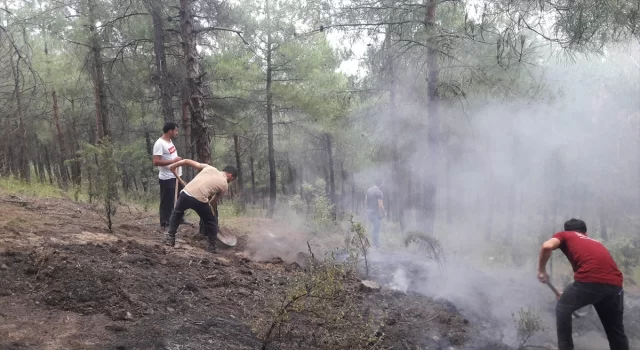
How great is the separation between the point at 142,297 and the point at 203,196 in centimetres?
204

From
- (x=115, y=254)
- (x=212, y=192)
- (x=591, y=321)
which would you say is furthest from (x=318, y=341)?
(x=591, y=321)

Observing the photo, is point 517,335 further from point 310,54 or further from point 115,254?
point 310,54

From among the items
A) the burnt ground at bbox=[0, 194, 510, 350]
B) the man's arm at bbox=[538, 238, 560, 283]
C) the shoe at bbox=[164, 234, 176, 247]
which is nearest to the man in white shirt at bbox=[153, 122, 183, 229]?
the burnt ground at bbox=[0, 194, 510, 350]

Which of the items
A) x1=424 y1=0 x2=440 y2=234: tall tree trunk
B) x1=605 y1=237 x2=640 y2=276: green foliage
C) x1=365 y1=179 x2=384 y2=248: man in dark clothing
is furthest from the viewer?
x1=365 y1=179 x2=384 y2=248: man in dark clothing

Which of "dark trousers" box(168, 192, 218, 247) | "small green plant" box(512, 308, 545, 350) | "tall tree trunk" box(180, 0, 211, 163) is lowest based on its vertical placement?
"small green plant" box(512, 308, 545, 350)

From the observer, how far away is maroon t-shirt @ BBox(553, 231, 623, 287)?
4.21m

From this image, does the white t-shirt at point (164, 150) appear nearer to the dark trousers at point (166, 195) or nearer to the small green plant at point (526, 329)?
the dark trousers at point (166, 195)

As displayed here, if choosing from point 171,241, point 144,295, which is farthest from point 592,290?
point 171,241

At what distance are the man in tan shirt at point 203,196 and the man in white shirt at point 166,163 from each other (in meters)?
0.30

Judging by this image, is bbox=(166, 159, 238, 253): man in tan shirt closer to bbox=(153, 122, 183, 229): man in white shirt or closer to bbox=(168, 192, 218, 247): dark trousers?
bbox=(168, 192, 218, 247): dark trousers

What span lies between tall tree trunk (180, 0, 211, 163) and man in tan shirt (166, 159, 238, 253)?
1143 millimetres

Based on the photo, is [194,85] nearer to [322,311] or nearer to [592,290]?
[322,311]

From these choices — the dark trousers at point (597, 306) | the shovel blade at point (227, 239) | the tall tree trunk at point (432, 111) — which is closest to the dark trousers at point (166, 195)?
the shovel blade at point (227, 239)

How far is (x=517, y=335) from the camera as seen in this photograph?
5.25 meters
